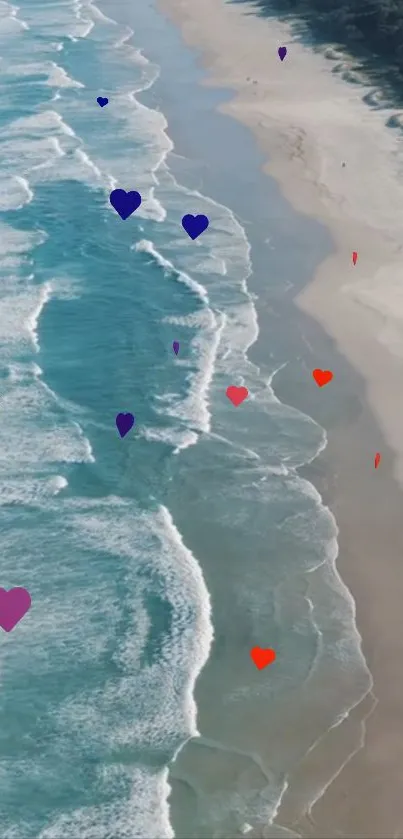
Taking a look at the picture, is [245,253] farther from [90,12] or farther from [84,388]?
[90,12]

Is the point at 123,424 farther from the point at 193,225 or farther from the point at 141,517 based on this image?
the point at 193,225

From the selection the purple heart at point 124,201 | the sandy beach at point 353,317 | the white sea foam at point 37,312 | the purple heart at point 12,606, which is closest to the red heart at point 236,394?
the sandy beach at point 353,317

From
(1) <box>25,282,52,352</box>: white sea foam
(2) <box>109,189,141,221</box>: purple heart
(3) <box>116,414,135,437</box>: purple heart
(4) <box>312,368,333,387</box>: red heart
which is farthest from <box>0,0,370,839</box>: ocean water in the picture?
(4) <box>312,368,333,387</box>: red heart

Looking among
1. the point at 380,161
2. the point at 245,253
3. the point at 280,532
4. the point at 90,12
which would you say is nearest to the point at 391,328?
the point at 245,253

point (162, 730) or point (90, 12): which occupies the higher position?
point (162, 730)

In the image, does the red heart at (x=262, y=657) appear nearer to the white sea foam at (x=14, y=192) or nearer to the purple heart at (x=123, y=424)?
the purple heart at (x=123, y=424)

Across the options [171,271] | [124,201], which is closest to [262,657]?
[171,271]
